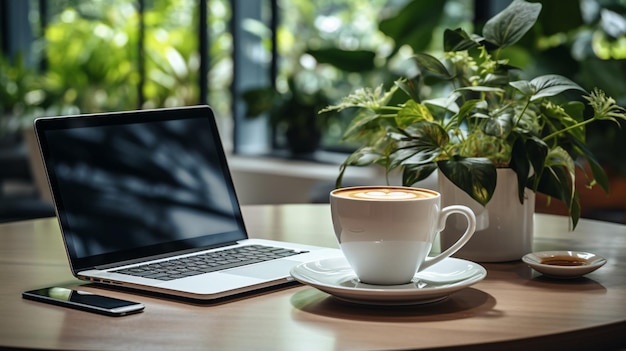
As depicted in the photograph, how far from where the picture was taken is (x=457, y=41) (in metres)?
1.44

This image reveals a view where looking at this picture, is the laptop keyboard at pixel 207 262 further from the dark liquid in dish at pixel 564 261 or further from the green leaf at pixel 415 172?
the dark liquid in dish at pixel 564 261

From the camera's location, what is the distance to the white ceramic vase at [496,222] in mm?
1355

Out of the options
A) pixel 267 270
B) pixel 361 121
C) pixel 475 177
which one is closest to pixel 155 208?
pixel 267 270

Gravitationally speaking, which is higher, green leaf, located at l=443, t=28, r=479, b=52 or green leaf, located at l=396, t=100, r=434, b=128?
green leaf, located at l=443, t=28, r=479, b=52

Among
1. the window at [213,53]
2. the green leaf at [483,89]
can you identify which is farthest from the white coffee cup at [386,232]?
the window at [213,53]

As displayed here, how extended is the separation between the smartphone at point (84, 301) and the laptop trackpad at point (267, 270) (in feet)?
0.58

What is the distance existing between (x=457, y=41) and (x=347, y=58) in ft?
8.43

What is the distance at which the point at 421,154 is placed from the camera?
1302 millimetres

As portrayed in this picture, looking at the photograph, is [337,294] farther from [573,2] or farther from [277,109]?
[277,109]

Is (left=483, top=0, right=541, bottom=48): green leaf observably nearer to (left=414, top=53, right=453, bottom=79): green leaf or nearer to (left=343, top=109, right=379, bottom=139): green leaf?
(left=414, top=53, right=453, bottom=79): green leaf

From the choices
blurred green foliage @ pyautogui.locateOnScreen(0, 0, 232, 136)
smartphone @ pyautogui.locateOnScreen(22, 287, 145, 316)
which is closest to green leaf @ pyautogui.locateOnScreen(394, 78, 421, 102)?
smartphone @ pyautogui.locateOnScreen(22, 287, 145, 316)

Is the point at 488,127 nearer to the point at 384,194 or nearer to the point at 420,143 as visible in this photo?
the point at 420,143

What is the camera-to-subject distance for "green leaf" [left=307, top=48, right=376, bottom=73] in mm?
3971

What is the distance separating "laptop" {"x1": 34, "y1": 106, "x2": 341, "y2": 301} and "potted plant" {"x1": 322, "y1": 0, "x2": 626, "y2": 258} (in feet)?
0.64
